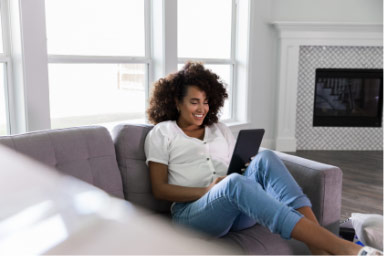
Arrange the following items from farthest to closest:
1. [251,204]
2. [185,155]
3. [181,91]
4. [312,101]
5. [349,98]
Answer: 1. [349,98]
2. [312,101]
3. [181,91]
4. [185,155]
5. [251,204]

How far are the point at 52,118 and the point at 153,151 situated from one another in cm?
139

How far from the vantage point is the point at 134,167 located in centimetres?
187

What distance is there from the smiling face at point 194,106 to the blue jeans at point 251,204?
0.35 m

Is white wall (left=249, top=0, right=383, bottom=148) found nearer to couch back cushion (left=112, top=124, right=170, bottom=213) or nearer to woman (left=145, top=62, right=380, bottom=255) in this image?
woman (left=145, top=62, right=380, bottom=255)

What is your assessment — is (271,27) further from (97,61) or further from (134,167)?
(134,167)

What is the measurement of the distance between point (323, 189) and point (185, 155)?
0.61 meters

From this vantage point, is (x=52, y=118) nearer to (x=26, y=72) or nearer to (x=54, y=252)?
(x=26, y=72)

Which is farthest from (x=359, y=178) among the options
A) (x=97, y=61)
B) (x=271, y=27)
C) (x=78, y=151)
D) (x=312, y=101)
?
(x=78, y=151)

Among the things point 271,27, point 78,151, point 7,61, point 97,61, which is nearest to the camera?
point 78,151

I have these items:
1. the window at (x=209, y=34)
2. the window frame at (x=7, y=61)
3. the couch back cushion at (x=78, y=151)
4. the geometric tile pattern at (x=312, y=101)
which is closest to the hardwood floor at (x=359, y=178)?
the geometric tile pattern at (x=312, y=101)

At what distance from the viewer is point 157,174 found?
1776 mm

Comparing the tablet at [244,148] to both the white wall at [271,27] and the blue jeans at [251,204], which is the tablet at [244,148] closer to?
the blue jeans at [251,204]

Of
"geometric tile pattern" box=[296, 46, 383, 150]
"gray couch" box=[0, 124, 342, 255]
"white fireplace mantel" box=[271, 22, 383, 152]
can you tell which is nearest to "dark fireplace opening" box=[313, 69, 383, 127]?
"geometric tile pattern" box=[296, 46, 383, 150]

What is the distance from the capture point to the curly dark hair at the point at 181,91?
1945 millimetres
